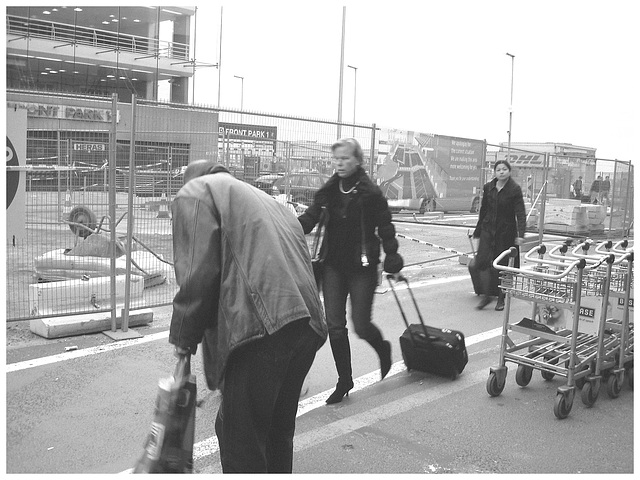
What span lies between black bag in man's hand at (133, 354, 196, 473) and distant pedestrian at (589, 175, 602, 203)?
17.6m

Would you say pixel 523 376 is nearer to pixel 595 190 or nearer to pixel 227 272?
pixel 227 272

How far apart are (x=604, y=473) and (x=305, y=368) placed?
2.18 metres

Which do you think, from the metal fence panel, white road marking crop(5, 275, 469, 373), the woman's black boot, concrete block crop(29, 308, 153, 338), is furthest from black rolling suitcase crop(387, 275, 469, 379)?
the metal fence panel

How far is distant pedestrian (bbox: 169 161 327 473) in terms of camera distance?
2.90 meters

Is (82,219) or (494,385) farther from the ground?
(82,219)

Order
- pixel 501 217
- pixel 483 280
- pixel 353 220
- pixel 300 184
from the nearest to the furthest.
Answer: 1. pixel 353 220
2. pixel 501 217
3. pixel 483 280
4. pixel 300 184

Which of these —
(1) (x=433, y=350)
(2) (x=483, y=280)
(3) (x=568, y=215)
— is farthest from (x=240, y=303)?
(3) (x=568, y=215)

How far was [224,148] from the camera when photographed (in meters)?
8.63

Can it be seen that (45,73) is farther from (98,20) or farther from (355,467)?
(355,467)

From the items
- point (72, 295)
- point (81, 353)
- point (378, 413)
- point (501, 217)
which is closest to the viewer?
point (378, 413)

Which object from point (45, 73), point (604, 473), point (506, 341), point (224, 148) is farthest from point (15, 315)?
point (45, 73)

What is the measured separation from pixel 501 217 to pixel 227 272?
6.15 metres

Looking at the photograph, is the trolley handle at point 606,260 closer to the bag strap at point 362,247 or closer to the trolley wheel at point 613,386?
the trolley wheel at point 613,386

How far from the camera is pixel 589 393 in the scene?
521 cm
